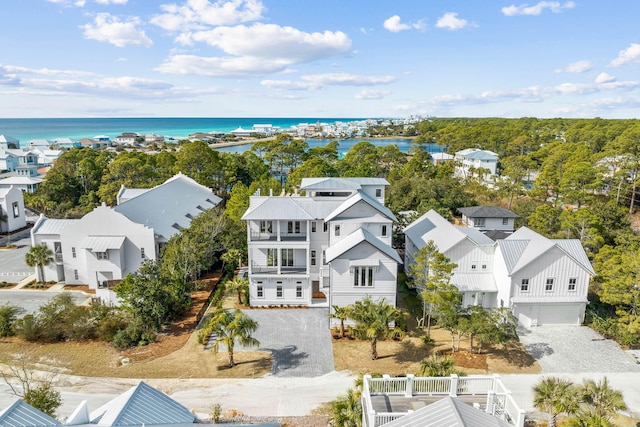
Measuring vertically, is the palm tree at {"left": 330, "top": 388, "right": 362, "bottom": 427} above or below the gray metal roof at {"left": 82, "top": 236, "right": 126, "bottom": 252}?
below

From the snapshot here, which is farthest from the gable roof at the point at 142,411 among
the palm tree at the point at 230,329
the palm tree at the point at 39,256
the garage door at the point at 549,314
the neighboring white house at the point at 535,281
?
the palm tree at the point at 39,256

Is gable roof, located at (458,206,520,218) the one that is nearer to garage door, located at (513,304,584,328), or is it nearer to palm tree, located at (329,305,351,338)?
garage door, located at (513,304,584,328)

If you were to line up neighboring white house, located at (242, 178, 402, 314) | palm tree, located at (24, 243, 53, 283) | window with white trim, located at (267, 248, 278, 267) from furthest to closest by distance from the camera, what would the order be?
1. palm tree, located at (24, 243, 53, 283)
2. window with white trim, located at (267, 248, 278, 267)
3. neighboring white house, located at (242, 178, 402, 314)

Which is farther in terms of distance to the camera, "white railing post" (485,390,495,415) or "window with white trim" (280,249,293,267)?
"window with white trim" (280,249,293,267)

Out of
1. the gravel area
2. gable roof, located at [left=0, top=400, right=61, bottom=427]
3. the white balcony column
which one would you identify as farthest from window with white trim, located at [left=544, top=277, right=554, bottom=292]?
gable roof, located at [left=0, top=400, right=61, bottom=427]

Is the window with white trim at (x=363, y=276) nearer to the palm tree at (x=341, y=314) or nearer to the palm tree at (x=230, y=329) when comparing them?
the palm tree at (x=341, y=314)

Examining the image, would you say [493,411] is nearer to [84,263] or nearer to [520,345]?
[520,345]

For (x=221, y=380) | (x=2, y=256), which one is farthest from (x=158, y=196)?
Answer: (x=221, y=380)
